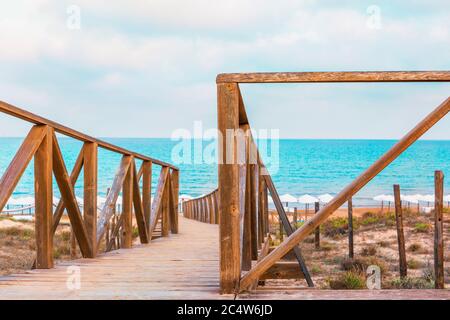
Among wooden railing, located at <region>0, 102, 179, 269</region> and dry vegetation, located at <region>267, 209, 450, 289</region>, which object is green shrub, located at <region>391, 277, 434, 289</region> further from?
wooden railing, located at <region>0, 102, 179, 269</region>

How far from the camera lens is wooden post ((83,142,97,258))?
567 cm

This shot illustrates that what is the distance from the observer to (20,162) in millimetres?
3988

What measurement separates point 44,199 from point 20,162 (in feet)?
1.98

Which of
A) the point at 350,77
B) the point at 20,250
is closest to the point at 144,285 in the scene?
the point at 350,77

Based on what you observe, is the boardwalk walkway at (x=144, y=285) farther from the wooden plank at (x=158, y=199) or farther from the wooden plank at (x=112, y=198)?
the wooden plank at (x=158, y=199)

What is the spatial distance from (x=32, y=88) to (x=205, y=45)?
26400 mm

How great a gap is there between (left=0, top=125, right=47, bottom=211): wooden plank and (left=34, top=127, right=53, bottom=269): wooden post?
0.10m

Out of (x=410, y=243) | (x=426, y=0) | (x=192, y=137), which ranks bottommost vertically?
(x=410, y=243)

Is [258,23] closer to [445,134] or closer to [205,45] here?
[205,45]

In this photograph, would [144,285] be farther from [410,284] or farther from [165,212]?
[410,284]

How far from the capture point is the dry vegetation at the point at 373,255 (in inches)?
403

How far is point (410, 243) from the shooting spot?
17.4 m

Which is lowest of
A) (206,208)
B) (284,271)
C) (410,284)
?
(410,284)
